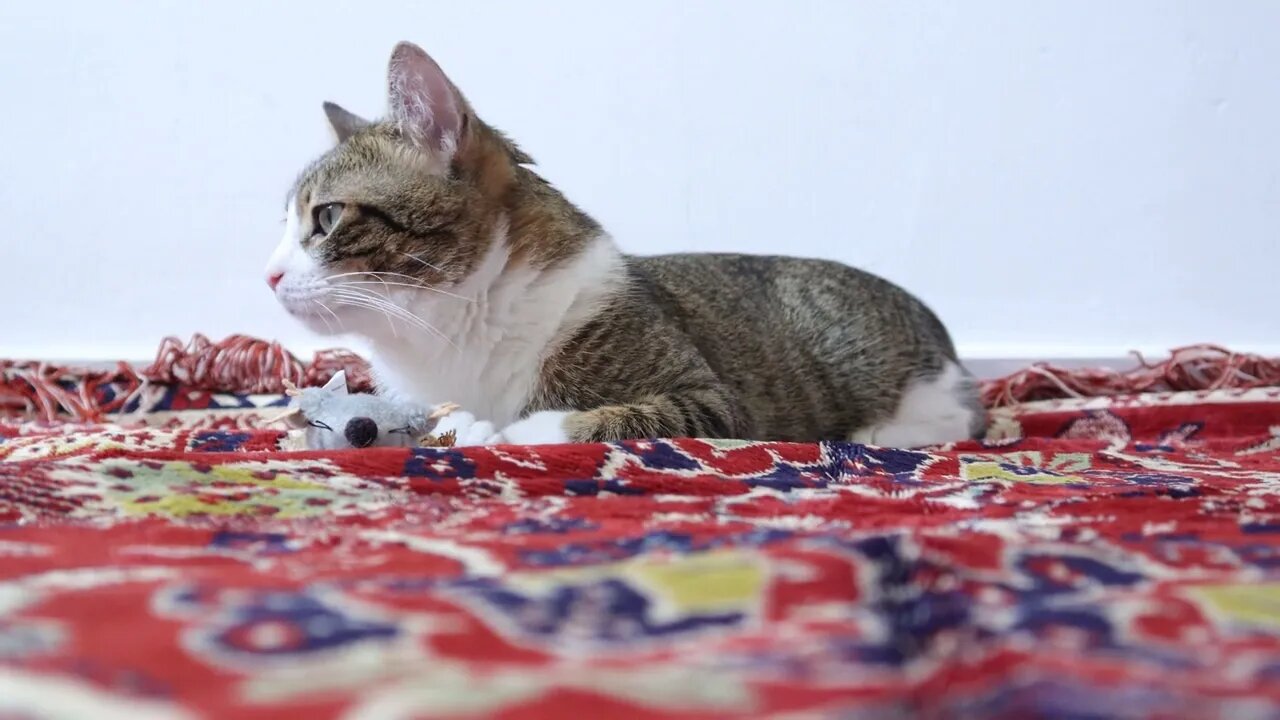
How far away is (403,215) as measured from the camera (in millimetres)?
1078

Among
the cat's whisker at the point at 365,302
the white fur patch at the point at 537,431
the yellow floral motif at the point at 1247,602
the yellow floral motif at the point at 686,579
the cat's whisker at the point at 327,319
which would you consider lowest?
the yellow floral motif at the point at 1247,602

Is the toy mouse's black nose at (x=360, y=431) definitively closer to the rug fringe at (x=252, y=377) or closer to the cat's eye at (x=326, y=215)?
the cat's eye at (x=326, y=215)

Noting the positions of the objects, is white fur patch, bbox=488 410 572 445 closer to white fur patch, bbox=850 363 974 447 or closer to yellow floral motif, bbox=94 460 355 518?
yellow floral motif, bbox=94 460 355 518

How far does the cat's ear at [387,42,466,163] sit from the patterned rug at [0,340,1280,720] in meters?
0.49

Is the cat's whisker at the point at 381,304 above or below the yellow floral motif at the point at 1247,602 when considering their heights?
above

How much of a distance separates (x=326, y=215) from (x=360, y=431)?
314 millimetres

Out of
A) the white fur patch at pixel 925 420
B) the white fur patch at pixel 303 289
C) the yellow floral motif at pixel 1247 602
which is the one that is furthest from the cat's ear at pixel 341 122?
the yellow floral motif at pixel 1247 602

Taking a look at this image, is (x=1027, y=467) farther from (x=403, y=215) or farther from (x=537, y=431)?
(x=403, y=215)

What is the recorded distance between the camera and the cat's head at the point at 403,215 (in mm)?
1066

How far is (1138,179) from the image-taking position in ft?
6.69

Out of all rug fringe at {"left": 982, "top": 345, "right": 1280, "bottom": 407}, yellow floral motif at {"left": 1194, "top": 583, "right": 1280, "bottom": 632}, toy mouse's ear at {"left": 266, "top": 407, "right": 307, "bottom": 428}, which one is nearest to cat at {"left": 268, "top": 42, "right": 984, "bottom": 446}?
toy mouse's ear at {"left": 266, "top": 407, "right": 307, "bottom": 428}

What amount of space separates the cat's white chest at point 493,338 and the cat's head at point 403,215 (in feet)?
0.05

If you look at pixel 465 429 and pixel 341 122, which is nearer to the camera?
pixel 465 429

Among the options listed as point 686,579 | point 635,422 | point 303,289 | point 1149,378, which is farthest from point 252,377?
point 1149,378
